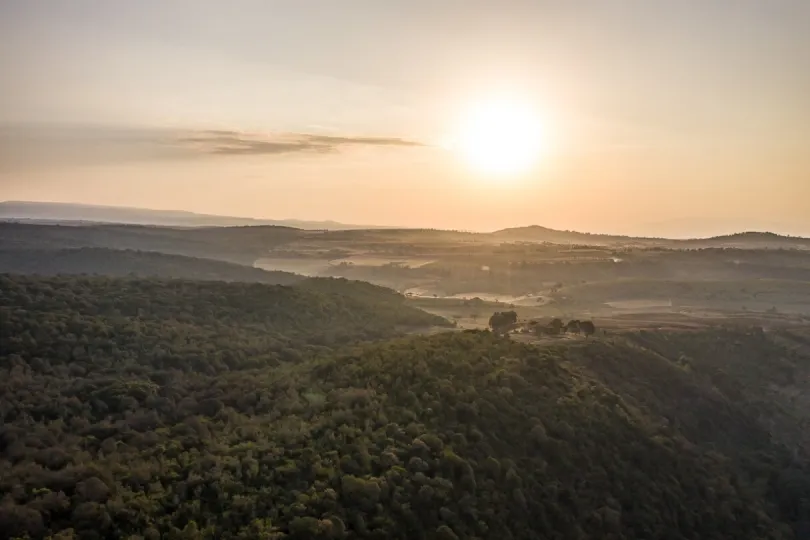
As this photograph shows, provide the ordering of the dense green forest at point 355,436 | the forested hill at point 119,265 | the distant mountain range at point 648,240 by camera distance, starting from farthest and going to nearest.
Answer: the distant mountain range at point 648,240 < the forested hill at point 119,265 < the dense green forest at point 355,436

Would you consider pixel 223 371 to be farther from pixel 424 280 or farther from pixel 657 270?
pixel 657 270

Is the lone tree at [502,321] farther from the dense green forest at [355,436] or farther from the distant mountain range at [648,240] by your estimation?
Result: the distant mountain range at [648,240]

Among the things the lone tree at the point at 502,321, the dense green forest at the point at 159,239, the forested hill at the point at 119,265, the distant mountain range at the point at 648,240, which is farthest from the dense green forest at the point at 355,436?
the distant mountain range at the point at 648,240

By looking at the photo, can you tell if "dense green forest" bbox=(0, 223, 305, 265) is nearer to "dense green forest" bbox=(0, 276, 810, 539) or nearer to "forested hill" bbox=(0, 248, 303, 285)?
"forested hill" bbox=(0, 248, 303, 285)

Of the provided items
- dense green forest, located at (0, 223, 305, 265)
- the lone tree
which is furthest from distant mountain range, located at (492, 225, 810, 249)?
the lone tree

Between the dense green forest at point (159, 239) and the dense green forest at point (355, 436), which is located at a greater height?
the dense green forest at point (159, 239)

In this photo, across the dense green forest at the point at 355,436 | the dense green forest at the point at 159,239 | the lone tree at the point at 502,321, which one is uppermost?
A: the dense green forest at the point at 159,239
